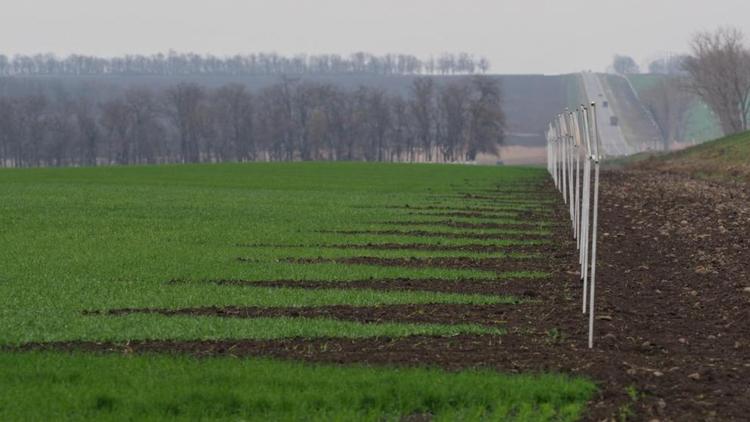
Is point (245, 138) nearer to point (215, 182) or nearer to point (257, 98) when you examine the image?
point (257, 98)

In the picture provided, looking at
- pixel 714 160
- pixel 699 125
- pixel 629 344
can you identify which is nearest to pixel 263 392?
pixel 629 344

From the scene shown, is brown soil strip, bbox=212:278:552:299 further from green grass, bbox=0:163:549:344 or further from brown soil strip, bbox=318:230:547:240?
brown soil strip, bbox=318:230:547:240

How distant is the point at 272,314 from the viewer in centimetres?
1371

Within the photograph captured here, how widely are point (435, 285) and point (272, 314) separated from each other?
152 inches

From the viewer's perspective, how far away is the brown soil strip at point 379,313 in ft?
44.0

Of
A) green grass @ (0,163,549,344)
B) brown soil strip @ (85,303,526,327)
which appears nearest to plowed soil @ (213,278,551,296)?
green grass @ (0,163,549,344)

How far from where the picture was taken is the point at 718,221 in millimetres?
26062

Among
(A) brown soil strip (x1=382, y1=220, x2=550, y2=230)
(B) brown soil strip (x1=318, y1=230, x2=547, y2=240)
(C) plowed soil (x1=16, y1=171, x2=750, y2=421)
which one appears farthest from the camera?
(A) brown soil strip (x1=382, y1=220, x2=550, y2=230)

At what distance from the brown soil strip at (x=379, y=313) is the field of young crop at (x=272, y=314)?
39 mm

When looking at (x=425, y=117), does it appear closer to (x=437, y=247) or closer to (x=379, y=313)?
(x=437, y=247)

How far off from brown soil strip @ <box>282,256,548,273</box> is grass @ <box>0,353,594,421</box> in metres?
8.88

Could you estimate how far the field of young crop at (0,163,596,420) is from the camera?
370 inches

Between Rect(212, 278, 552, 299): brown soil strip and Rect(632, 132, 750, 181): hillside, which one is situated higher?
Rect(212, 278, 552, 299): brown soil strip

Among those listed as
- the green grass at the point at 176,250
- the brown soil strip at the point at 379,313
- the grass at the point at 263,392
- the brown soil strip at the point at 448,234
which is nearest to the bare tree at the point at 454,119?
the green grass at the point at 176,250
